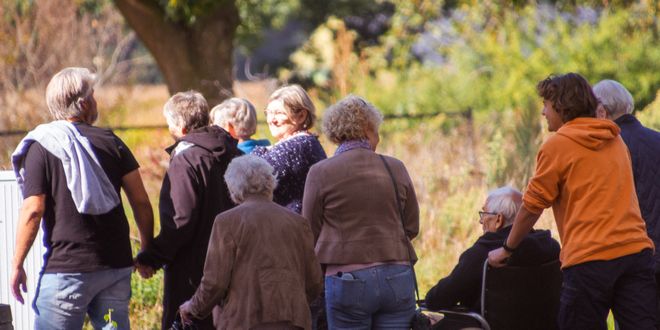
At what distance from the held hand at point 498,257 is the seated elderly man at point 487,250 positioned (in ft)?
0.73

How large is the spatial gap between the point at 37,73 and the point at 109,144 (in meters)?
12.7

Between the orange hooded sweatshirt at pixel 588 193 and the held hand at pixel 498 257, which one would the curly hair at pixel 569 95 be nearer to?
the orange hooded sweatshirt at pixel 588 193

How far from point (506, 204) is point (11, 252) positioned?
300 centimetres

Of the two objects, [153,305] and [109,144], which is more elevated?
[109,144]

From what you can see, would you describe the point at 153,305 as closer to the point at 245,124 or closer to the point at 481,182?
the point at 245,124

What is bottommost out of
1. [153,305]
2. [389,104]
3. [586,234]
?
[153,305]

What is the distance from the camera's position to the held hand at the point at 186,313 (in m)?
5.12

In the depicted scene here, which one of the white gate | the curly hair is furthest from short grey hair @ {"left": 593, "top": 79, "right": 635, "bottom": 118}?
the white gate

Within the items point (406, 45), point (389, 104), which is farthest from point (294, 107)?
point (406, 45)

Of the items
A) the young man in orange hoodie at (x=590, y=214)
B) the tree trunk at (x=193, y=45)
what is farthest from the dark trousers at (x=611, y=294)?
the tree trunk at (x=193, y=45)

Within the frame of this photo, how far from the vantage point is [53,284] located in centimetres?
531

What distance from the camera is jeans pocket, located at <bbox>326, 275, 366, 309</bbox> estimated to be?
5348mm

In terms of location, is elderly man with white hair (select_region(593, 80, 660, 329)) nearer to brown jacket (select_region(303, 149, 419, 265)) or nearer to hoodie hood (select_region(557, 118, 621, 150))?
hoodie hood (select_region(557, 118, 621, 150))

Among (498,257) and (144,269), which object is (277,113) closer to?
(144,269)
